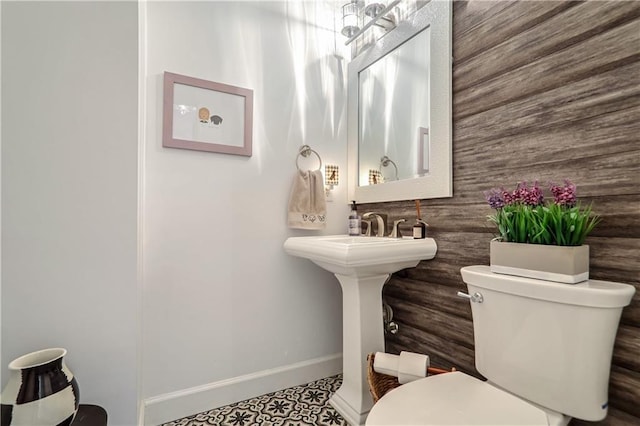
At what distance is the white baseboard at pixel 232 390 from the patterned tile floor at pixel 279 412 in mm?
31

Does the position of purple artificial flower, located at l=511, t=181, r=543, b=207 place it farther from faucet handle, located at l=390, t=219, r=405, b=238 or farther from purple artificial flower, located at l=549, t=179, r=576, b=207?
faucet handle, located at l=390, t=219, r=405, b=238

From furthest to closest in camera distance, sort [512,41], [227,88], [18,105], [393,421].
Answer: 1. [227,88]
2. [512,41]
3. [18,105]
4. [393,421]

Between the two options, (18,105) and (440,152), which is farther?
(440,152)

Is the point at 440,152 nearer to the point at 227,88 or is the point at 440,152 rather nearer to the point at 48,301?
the point at 227,88

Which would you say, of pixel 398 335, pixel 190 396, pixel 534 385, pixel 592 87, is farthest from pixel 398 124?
pixel 190 396

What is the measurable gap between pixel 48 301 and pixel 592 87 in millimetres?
1831

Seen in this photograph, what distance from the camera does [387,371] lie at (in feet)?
3.95

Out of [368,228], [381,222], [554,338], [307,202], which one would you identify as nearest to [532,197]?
[554,338]

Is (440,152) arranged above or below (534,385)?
above

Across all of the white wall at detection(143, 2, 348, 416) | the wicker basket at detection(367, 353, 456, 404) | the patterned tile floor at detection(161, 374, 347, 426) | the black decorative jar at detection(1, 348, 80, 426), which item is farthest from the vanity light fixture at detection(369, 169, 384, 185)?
the black decorative jar at detection(1, 348, 80, 426)

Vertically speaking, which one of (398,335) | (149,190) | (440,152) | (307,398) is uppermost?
(440,152)

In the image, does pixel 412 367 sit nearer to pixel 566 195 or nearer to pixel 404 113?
pixel 566 195

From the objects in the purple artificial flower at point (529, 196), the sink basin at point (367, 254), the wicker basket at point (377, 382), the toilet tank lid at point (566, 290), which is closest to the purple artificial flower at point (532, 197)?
the purple artificial flower at point (529, 196)

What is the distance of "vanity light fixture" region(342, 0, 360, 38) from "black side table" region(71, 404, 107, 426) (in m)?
2.17
